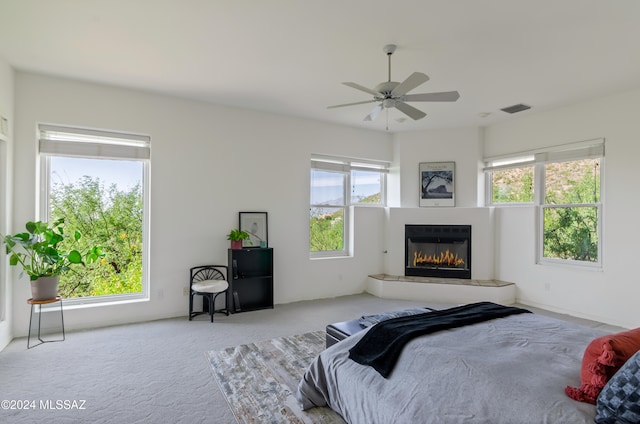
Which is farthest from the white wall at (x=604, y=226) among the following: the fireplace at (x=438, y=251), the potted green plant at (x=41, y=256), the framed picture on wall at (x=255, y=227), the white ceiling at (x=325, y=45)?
the potted green plant at (x=41, y=256)

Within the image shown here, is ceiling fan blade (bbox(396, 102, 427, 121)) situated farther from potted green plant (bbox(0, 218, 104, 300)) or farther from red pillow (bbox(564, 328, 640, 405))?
potted green plant (bbox(0, 218, 104, 300))

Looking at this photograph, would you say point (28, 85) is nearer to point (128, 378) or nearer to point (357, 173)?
point (128, 378)

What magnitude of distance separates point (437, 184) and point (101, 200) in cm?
497

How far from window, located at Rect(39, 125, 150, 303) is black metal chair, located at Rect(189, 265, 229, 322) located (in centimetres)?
62

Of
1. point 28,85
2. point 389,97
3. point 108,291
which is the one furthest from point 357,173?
point 28,85

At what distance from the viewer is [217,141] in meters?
4.66

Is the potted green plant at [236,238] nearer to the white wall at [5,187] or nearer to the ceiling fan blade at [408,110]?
the white wall at [5,187]

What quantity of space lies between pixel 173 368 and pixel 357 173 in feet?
13.6

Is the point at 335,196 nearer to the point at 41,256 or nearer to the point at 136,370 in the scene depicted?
the point at 136,370

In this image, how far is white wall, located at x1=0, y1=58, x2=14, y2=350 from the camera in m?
3.30

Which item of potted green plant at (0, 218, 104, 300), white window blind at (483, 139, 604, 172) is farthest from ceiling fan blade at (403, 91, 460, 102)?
potted green plant at (0, 218, 104, 300)

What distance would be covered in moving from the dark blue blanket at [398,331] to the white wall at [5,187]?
11.5 feet

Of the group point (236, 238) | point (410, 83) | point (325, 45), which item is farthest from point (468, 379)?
point (236, 238)

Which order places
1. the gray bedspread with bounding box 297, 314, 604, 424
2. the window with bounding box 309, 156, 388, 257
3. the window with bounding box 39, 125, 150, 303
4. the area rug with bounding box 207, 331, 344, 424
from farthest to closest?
the window with bounding box 309, 156, 388, 257 → the window with bounding box 39, 125, 150, 303 → the area rug with bounding box 207, 331, 344, 424 → the gray bedspread with bounding box 297, 314, 604, 424
